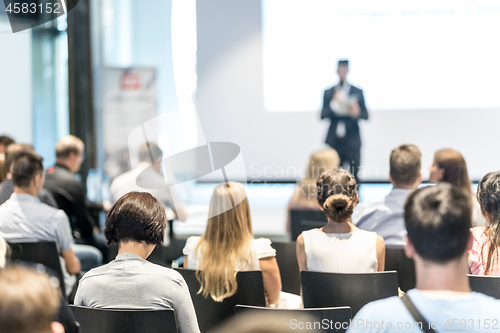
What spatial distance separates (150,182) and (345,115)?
2.10 meters

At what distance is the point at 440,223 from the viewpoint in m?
1.00

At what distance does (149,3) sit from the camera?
5441 millimetres

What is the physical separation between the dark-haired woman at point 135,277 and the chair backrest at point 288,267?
3.57ft

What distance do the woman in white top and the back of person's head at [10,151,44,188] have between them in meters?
1.80

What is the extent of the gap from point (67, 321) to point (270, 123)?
3.72m

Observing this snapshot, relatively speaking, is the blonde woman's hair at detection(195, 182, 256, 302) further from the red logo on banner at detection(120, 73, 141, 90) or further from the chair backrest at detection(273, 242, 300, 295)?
the red logo on banner at detection(120, 73, 141, 90)

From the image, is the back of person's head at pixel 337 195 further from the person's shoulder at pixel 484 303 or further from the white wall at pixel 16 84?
the white wall at pixel 16 84

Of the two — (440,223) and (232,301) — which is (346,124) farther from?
(440,223)

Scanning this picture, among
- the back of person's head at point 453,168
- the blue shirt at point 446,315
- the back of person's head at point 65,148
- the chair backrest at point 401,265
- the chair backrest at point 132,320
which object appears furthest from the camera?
the back of person's head at point 65,148

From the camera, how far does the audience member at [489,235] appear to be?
1.82 metres

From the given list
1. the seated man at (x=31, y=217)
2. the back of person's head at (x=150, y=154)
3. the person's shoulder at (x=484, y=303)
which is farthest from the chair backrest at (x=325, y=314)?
the back of person's head at (x=150, y=154)

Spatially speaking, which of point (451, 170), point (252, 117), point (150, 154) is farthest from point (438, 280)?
point (252, 117)

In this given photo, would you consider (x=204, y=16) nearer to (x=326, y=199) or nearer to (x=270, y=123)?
(x=270, y=123)

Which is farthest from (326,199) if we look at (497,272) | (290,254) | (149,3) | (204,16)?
(149,3)
